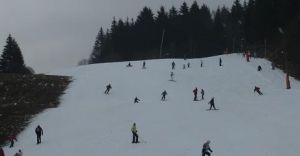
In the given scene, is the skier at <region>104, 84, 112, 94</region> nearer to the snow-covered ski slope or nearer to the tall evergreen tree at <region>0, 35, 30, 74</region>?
the snow-covered ski slope

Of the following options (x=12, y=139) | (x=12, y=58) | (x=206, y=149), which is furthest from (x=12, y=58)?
(x=206, y=149)

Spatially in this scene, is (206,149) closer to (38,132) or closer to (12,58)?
(38,132)

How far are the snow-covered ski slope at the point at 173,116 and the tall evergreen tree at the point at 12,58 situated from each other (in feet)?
59.4

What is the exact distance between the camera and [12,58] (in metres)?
87.2

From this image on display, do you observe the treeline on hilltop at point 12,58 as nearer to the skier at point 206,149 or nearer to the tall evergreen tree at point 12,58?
the tall evergreen tree at point 12,58

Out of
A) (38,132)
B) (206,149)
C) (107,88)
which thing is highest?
(107,88)

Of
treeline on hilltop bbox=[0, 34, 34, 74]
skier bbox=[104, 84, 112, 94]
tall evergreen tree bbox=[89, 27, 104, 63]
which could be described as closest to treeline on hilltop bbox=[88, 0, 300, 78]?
tall evergreen tree bbox=[89, 27, 104, 63]

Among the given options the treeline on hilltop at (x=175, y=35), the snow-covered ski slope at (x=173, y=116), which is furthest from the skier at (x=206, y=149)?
the treeline on hilltop at (x=175, y=35)

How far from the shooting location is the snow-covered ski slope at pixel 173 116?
108ft

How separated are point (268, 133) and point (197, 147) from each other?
5.73 m

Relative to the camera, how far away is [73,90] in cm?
5962

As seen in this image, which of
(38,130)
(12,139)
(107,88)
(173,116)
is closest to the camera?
(38,130)

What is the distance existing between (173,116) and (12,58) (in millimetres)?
50969

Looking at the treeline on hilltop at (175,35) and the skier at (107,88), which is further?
the treeline on hilltop at (175,35)
